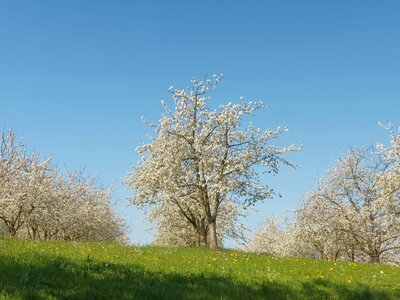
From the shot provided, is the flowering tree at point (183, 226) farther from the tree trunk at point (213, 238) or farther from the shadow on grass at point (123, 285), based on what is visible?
the shadow on grass at point (123, 285)

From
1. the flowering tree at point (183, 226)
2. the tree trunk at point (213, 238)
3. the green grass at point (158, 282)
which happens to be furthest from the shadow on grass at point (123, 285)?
the flowering tree at point (183, 226)

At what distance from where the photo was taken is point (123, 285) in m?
8.92

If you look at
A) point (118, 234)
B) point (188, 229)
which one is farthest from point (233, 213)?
point (118, 234)

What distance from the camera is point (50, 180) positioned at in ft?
165

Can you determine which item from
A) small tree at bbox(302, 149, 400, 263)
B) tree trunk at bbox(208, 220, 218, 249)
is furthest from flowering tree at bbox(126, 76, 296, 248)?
small tree at bbox(302, 149, 400, 263)

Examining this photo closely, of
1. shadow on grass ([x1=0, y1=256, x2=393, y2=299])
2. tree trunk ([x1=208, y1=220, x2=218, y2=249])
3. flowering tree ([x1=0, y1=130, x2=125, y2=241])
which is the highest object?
flowering tree ([x1=0, y1=130, x2=125, y2=241])

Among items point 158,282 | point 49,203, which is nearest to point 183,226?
point 49,203

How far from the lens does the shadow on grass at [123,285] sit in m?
7.93

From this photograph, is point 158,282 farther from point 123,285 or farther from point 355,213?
point 355,213

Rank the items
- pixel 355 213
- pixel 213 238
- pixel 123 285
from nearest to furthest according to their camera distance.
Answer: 1. pixel 123 285
2. pixel 213 238
3. pixel 355 213

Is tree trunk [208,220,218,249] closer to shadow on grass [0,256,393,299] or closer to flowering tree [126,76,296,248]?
flowering tree [126,76,296,248]

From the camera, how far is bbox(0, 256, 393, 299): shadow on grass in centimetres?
793

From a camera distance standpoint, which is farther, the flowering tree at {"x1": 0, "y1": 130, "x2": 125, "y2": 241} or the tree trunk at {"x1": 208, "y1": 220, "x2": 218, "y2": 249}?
the flowering tree at {"x1": 0, "y1": 130, "x2": 125, "y2": 241}

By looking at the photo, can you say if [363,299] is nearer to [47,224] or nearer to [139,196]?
[139,196]
